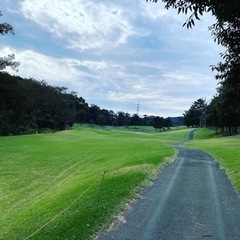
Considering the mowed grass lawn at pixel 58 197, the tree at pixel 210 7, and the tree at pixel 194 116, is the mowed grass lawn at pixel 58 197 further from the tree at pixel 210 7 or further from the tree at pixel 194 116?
the tree at pixel 194 116

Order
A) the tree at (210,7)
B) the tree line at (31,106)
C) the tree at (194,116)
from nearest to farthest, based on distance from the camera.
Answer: the tree at (210,7), the tree line at (31,106), the tree at (194,116)

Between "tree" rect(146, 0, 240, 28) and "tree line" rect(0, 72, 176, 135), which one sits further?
"tree line" rect(0, 72, 176, 135)

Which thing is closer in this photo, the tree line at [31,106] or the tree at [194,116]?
the tree line at [31,106]

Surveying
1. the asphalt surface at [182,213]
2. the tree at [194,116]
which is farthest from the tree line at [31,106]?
the asphalt surface at [182,213]

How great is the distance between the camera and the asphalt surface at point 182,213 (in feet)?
32.9

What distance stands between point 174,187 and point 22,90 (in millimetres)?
75876

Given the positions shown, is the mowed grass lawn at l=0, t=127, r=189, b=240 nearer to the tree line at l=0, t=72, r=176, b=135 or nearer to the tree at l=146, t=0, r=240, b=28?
the tree at l=146, t=0, r=240, b=28

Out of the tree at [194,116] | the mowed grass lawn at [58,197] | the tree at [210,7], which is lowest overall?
the mowed grass lawn at [58,197]

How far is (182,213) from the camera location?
12.4 metres

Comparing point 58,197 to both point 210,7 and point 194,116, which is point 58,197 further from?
point 194,116

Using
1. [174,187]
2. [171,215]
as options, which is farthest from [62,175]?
[171,215]

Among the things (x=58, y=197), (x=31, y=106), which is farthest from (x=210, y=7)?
(x=31, y=106)

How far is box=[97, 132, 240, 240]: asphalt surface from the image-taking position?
10.0 m

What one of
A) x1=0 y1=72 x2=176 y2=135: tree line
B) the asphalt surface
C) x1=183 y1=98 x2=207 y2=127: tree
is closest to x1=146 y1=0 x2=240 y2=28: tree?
the asphalt surface
